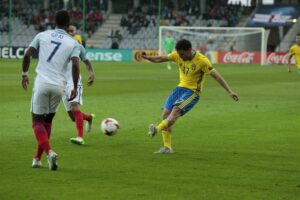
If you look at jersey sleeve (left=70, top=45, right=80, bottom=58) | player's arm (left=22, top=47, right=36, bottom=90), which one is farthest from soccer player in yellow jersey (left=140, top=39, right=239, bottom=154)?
player's arm (left=22, top=47, right=36, bottom=90)

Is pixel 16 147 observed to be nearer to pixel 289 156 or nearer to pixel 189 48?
pixel 189 48

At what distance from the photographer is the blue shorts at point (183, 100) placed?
13.6 metres

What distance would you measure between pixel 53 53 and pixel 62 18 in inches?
19.5

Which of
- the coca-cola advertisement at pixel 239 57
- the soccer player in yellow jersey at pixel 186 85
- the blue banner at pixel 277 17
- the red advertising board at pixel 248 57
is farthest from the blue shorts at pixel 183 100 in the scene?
the blue banner at pixel 277 17

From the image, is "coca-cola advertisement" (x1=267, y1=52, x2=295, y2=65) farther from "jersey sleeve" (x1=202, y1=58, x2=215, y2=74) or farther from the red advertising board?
"jersey sleeve" (x1=202, y1=58, x2=215, y2=74)

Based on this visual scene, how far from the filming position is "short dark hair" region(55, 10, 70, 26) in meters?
11.4

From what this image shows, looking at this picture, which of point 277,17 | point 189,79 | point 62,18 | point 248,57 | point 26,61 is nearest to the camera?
point 62,18

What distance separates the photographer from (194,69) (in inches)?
538

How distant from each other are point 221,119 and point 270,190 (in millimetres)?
9446

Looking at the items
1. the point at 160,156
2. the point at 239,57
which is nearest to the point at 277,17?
the point at 239,57

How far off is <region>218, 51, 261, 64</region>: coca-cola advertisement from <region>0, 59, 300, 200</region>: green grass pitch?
114ft

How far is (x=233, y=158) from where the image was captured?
13008 millimetres

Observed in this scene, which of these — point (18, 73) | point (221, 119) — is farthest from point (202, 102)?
point (18, 73)

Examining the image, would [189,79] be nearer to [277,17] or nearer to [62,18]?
[62,18]
